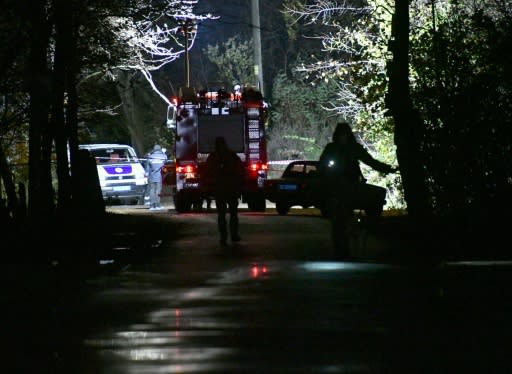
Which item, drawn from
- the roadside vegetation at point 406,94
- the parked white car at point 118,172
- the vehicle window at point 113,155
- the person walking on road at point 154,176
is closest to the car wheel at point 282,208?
the roadside vegetation at point 406,94

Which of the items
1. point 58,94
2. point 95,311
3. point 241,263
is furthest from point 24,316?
point 58,94

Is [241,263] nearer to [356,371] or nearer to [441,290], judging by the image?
[441,290]

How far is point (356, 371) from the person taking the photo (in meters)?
8.59

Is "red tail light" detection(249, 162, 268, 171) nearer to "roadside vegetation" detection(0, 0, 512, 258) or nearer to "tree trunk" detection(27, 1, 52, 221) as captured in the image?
"roadside vegetation" detection(0, 0, 512, 258)

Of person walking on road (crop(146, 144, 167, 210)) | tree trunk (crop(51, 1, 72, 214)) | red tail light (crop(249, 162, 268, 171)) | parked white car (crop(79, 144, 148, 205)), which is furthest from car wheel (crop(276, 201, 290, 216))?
parked white car (crop(79, 144, 148, 205))

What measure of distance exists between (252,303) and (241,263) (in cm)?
464

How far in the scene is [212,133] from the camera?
3347cm

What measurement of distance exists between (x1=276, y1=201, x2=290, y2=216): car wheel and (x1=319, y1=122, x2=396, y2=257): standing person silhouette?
47.6ft

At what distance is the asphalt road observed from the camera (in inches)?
357

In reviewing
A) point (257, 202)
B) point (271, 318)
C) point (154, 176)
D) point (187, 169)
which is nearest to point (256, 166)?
point (257, 202)

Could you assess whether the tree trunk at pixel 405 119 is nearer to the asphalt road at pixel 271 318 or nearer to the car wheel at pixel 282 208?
the asphalt road at pixel 271 318

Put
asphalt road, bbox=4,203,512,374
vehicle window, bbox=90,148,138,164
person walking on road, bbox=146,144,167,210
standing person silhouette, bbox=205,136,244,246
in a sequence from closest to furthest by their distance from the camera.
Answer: asphalt road, bbox=4,203,512,374 → standing person silhouette, bbox=205,136,244,246 → person walking on road, bbox=146,144,167,210 → vehicle window, bbox=90,148,138,164

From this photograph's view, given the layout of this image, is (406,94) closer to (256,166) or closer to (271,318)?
(256,166)

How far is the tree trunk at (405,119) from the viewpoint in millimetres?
23297
